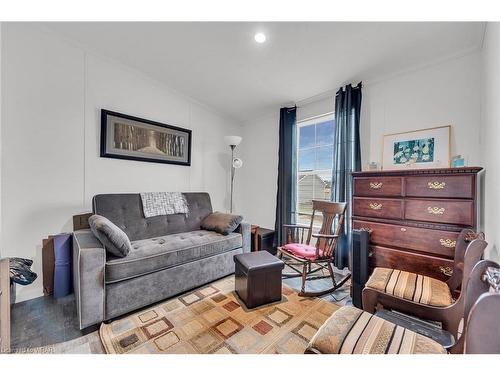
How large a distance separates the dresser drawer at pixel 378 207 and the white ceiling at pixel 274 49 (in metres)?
1.41

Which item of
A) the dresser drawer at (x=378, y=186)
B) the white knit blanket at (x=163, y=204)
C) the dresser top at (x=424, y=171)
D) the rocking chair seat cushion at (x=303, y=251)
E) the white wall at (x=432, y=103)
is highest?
the white wall at (x=432, y=103)

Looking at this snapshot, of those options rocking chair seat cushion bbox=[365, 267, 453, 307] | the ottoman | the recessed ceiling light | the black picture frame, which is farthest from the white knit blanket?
rocking chair seat cushion bbox=[365, 267, 453, 307]

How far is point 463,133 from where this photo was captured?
1896mm

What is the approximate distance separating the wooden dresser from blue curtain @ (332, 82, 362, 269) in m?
0.61

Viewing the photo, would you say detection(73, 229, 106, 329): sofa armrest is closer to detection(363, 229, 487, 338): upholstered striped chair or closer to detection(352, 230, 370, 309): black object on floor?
detection(363, 229, 487, 338): upholstered striped chair

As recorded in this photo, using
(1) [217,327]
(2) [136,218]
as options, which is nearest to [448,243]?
(1) [217,327]

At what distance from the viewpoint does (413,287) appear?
4.28ft

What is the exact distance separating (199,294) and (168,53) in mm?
2538

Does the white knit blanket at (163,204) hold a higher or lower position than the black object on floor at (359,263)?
higher

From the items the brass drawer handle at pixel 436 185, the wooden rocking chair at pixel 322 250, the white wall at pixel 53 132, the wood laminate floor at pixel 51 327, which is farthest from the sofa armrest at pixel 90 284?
the brass drawer handle at pixel 436 185

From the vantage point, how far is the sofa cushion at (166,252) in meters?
1.65

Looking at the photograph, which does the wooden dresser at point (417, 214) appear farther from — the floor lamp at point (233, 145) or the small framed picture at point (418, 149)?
the floor lamp at point (233, 145)

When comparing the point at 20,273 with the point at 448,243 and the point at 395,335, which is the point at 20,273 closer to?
the point at 395,335

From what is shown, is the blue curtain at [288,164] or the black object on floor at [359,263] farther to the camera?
the blue curtain at [288,164]
